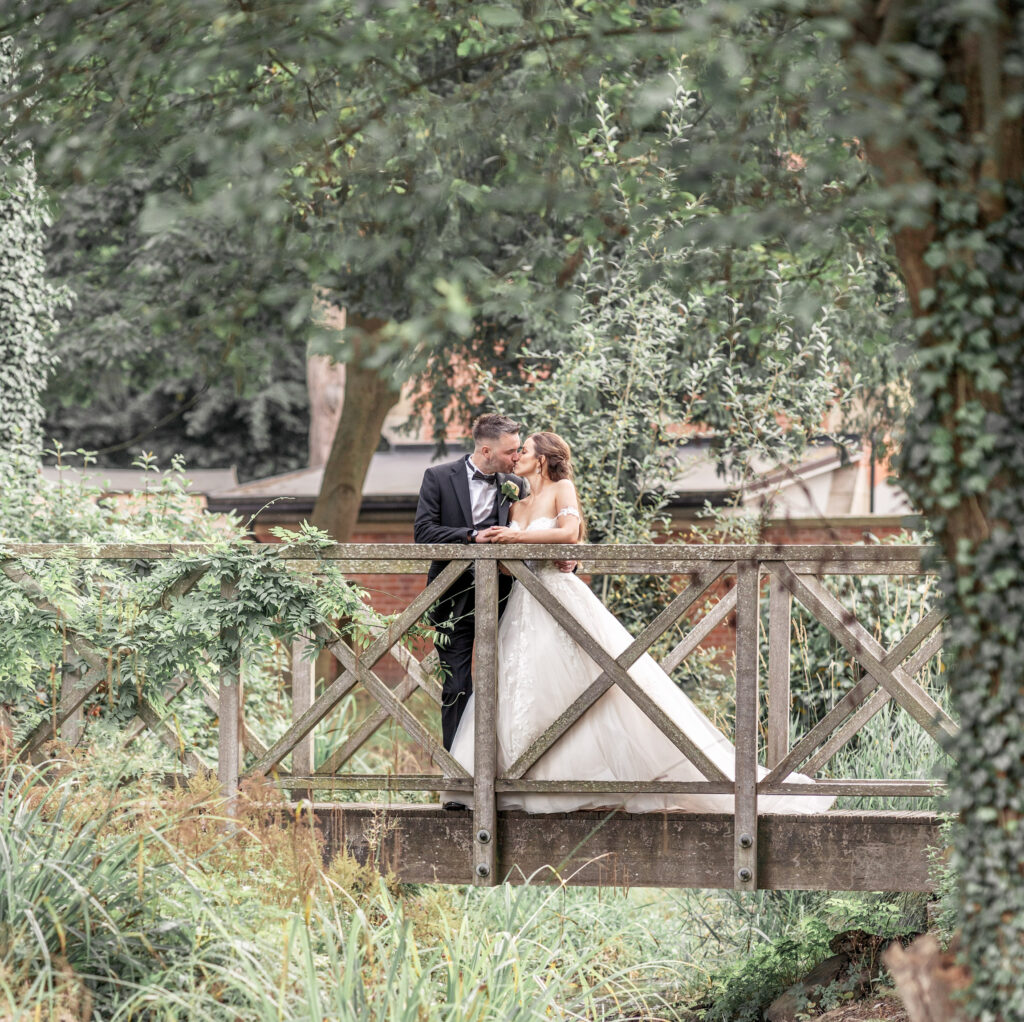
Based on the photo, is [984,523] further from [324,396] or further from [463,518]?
[324,396]

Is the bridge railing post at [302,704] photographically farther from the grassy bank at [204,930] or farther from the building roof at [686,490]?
the building roof at [686,490]

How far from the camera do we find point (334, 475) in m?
14.0

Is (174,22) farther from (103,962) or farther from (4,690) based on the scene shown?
(4,690)

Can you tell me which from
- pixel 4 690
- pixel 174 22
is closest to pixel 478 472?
pixel 4 690

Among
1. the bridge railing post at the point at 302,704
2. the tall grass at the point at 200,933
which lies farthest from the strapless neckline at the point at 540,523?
the tall grass at the point at 200,933

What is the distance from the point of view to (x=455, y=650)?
5879mm

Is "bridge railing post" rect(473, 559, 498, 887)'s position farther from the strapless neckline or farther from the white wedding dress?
the strapless neckline

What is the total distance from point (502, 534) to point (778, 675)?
1.32 meters

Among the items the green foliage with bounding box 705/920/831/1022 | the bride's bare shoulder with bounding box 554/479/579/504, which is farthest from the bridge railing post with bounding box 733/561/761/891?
the bride's bare shoulder with bounding box 554/479/579/504

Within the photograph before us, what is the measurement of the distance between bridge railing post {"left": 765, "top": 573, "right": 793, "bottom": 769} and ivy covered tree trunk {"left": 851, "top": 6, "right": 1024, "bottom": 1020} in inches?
88.9

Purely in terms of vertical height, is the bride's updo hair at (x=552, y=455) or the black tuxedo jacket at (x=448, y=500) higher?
the bride's updo hair at (x=552, y=455)

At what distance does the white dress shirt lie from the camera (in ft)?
19.8

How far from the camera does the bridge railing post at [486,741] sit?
5.50 m

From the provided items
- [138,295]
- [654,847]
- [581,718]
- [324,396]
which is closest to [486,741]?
[581,718]
